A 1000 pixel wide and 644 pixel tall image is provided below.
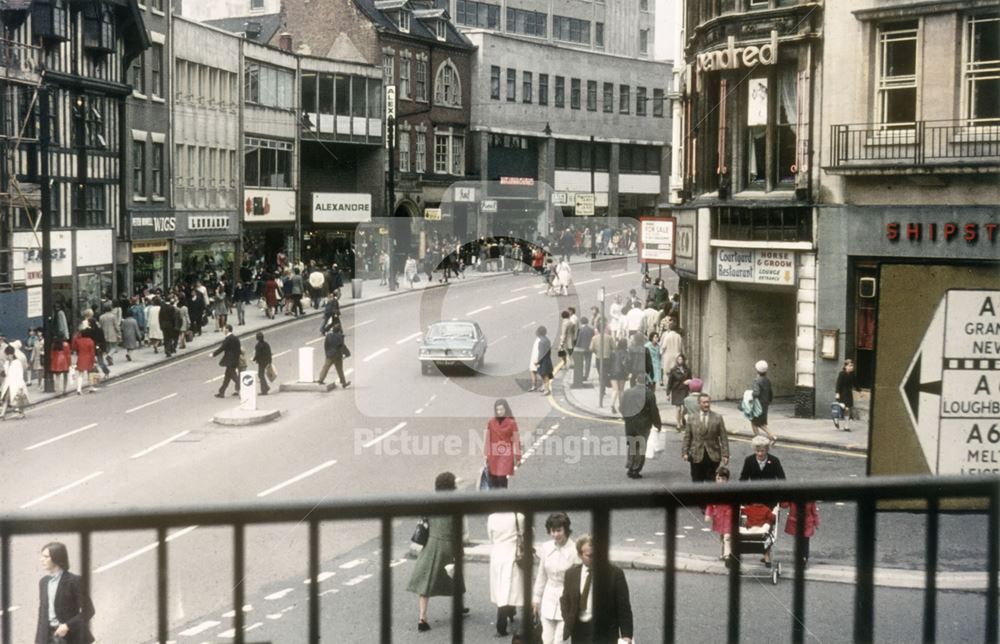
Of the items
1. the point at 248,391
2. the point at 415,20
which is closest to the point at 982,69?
the point at 248,391

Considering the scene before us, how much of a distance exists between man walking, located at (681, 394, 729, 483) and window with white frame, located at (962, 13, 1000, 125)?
10868mm

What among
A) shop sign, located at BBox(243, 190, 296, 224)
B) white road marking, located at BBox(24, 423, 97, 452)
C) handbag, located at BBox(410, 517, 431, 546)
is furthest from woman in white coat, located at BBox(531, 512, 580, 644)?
shop sign, located at BBox(243, 190, 296, 224)

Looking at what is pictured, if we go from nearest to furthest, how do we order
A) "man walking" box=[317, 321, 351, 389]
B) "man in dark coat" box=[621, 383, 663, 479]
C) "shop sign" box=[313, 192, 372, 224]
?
"man in dark coat" box=[621, 383, 663, 479]
"man walking" box=[317, 321, 351, 389]
"shop sign" box=[313, 192, 372, 224]

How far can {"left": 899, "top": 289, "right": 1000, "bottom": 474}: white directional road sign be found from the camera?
585 cm

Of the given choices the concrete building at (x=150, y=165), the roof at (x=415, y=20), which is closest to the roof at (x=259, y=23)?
the roof at (x=415, y=20)

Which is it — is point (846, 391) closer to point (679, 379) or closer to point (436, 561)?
point (679, 379)

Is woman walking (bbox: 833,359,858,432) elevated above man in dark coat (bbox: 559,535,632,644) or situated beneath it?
situated beneath

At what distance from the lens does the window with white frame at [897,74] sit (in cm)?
2725

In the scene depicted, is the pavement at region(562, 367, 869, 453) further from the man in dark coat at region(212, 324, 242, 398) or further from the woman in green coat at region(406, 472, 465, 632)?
the woman in green coat at region(406, 472, 465, 632)

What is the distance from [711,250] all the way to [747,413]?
24.4 ft

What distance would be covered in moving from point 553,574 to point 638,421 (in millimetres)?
17222

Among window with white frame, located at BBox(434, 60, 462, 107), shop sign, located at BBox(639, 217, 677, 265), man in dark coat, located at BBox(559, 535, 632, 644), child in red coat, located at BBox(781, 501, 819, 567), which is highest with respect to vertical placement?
window with white frame, located at BBox(434, 60, 462, 107)

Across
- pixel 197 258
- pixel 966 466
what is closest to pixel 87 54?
pixel 197 258

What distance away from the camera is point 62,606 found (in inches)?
145
